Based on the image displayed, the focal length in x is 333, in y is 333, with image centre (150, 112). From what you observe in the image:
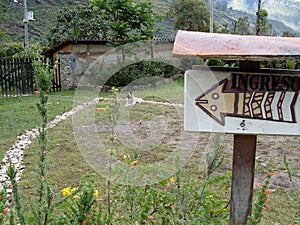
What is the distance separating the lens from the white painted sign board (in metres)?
1.45

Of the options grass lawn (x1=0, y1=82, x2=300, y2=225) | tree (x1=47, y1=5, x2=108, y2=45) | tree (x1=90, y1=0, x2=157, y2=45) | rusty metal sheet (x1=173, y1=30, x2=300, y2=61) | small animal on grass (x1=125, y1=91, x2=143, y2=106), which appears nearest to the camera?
rusty metal sheet (x1=173, y1=30, x2=300, y2=61)

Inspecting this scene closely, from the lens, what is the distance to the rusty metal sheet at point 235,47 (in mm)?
1309

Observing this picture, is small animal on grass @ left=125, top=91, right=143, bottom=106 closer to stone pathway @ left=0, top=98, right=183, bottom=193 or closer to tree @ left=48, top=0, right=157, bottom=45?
stone pathway @ left=0, top=98, right=183, bottom=193

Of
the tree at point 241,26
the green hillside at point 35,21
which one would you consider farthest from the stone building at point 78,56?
the green hillside at point 35,21

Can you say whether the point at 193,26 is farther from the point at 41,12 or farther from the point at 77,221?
the point at 77,221

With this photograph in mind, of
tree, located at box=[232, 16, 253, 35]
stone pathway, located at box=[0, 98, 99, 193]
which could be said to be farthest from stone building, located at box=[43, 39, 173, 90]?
tree, located at box=[232, 16, 253, 35]

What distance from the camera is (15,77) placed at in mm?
10820

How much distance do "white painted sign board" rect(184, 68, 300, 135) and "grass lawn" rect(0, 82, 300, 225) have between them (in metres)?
0.47

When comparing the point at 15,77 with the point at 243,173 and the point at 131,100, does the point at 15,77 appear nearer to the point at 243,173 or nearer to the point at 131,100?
the point at 131,100

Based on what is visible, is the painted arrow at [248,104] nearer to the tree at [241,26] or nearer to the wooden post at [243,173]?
the wooden post at [243,173]

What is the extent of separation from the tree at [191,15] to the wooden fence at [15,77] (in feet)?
43.1

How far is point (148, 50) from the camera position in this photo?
1333 centimetres

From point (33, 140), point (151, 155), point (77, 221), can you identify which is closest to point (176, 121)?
point (151, 155)

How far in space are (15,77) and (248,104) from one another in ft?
34.8
